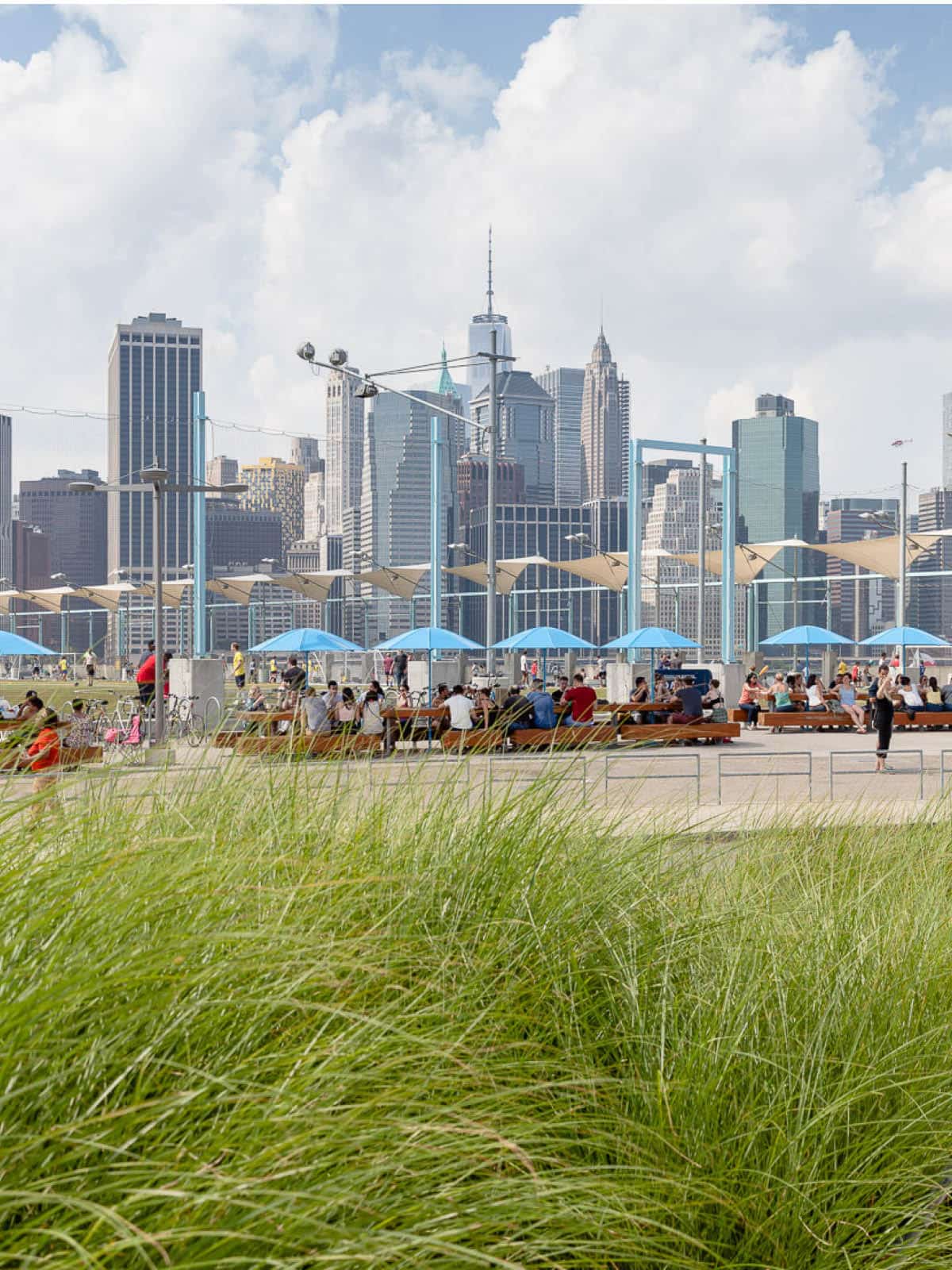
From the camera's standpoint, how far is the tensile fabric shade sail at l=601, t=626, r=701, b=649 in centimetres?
3042

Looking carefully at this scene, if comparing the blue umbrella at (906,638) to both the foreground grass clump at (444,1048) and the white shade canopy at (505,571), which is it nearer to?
the white shade canopy at (505,571)

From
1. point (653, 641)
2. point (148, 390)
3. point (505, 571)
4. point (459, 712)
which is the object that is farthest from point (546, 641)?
point (148, 390)

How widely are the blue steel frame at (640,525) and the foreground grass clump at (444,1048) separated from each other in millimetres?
30203

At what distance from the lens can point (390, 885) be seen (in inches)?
161

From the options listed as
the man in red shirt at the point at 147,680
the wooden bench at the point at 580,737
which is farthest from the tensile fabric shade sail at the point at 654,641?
the wooden bench at the point at 580,737

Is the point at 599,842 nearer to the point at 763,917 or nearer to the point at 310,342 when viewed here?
the point at 763,917

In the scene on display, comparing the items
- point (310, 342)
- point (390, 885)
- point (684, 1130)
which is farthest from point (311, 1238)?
point (310, 342)

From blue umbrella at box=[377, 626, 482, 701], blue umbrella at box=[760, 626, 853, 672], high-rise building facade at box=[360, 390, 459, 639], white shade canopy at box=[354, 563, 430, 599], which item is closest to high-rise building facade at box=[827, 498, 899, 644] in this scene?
blue umbrella at box=[760, 626, 853, 672]

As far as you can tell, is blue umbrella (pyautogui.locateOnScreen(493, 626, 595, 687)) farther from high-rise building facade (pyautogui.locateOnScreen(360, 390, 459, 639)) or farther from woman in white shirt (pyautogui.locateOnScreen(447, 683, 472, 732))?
high-rise building facade (pyautogui.locateOnScreen(360, 390, 459, 639))

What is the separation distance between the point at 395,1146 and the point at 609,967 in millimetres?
1903

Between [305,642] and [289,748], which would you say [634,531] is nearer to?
[305,642]

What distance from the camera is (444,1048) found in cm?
298

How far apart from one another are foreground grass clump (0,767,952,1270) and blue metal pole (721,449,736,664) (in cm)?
3266

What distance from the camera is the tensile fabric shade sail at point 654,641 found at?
3042 cm
